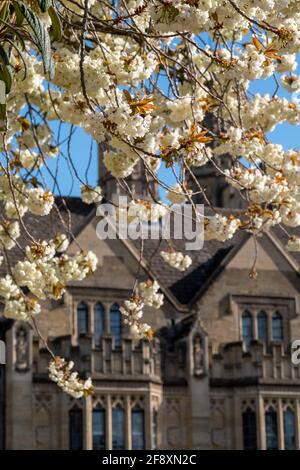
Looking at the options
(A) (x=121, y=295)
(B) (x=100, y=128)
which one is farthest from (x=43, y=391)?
(B) (x=100, y=128)

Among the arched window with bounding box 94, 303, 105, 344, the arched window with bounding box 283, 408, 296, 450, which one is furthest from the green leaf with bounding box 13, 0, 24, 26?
the arched window with bounding box 283, 408, 296, 450

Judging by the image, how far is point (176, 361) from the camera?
35.5m

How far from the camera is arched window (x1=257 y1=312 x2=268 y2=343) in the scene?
122 feet

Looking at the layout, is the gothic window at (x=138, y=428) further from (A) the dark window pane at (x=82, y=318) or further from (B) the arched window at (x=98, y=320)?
(A) the dark window pane at (x=82, y=318)

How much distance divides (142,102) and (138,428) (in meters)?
22.3

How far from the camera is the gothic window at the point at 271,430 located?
3494cm

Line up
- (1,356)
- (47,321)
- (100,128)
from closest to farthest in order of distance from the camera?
(100,128) → (1,356) → (47,321)

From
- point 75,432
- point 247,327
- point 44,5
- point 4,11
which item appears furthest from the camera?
point 247,327

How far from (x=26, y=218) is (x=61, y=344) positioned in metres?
5.40

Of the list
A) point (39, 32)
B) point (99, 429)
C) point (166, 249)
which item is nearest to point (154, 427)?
point (99, 429)

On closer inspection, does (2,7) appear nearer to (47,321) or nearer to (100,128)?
(100,128)

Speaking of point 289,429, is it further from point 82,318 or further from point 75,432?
point 82,318

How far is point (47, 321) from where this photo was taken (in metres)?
34.8

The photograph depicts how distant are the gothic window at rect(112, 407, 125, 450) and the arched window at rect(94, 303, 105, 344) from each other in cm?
247
